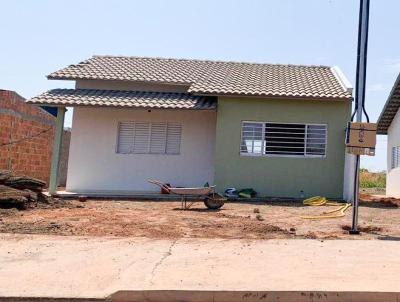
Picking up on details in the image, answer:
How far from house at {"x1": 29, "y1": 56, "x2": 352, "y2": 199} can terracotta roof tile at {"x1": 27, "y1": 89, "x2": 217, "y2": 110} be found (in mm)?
33

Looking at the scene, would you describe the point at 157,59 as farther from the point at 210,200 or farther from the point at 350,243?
the point at 350,243

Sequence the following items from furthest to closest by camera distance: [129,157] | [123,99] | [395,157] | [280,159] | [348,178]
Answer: [395,157] < [129,157] < [123,99] < [280,159] < [348,178]

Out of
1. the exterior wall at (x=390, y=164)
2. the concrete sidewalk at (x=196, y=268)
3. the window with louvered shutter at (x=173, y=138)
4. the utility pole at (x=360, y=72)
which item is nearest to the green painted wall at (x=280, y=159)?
the window with louvered shutter at (x=173, y=138)

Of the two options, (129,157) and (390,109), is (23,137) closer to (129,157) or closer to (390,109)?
(129,157)

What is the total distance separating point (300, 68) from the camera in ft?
64.9

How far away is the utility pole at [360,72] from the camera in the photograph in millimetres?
8953

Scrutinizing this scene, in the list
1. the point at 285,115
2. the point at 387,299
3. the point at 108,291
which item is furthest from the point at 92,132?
the point at 387,299

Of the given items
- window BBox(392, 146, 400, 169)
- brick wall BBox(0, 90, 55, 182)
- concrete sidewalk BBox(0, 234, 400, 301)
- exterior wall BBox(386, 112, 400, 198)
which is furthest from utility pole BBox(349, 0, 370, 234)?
brick wall BBox(0, 90, 55, 182)

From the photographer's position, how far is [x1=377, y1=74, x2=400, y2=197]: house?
1919 cm

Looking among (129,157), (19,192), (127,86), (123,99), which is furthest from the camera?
(127,86)

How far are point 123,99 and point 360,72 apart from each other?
8879 mm

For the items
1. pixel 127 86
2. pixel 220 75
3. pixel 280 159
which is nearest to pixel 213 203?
pixel 280 159

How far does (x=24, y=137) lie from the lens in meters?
17.7

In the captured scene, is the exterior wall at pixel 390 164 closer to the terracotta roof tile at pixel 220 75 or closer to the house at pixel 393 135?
the house at pixel 393 135
